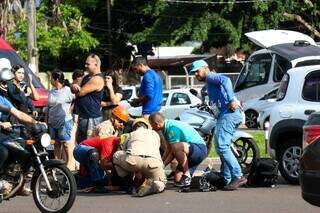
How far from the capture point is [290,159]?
1153 cm

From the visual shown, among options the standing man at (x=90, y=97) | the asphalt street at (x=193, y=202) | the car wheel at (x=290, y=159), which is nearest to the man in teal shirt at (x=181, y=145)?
the asphalt street at (x=193, y=202)

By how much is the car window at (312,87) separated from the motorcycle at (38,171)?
447 centimetres

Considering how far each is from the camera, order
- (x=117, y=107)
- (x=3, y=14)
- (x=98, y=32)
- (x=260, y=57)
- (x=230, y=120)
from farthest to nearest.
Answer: (x=98, y=32)
(x=3, y=14)
(x=260, y=57)
(x=117, y=107)
(x=230, y=120)

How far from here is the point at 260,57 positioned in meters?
26.1

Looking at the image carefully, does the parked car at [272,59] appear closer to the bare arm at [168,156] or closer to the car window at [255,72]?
the car window at [255,72]

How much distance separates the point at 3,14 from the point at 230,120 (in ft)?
74.6

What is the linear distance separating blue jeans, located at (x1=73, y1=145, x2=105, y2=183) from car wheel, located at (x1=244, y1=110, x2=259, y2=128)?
1448cm

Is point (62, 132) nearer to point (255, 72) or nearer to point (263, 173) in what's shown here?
point (263, 173)

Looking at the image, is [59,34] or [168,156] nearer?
[168,156]

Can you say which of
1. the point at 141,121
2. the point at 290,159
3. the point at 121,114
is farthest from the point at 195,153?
the point at 290,159

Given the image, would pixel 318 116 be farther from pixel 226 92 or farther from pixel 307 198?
pixel 307 198

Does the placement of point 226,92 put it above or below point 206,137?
above

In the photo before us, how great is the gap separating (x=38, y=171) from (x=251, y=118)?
1722 cm

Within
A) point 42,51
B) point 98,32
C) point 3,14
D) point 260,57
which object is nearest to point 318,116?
point 260,57
